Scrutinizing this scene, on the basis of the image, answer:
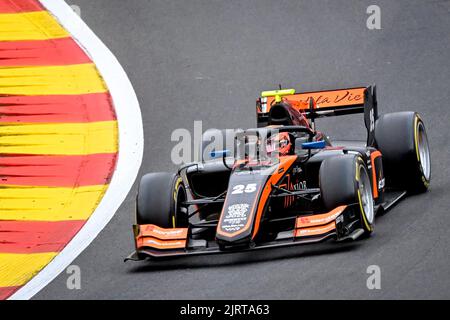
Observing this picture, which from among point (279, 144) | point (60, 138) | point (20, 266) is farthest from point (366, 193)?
point (60, 138)

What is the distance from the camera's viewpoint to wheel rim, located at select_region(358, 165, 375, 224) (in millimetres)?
10859

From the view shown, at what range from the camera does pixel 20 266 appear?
36.6ft

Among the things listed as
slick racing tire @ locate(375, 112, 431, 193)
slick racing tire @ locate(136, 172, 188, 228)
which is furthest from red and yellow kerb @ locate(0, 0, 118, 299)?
→ slick racing tire @ locate(375, 112, 431, 193)

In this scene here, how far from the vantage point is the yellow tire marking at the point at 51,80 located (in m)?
16.0

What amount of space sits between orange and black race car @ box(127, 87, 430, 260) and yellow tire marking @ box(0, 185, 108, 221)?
1.30 meters

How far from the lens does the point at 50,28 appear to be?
1816 centimetres

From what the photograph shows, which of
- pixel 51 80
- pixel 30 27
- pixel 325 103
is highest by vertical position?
pixel 30 27

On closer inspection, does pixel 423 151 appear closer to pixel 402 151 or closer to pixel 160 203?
pixel 402 151

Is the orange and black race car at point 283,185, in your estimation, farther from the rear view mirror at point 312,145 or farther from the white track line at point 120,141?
the white track line at point 120,141

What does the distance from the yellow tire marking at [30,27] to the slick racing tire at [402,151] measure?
7.35 metres

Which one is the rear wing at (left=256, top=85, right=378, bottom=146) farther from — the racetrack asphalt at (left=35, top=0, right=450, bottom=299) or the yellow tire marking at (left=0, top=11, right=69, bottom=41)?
the yellow tire marking at (left=0, top=11, right=69, bottom=41)

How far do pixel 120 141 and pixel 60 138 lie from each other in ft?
2.72
